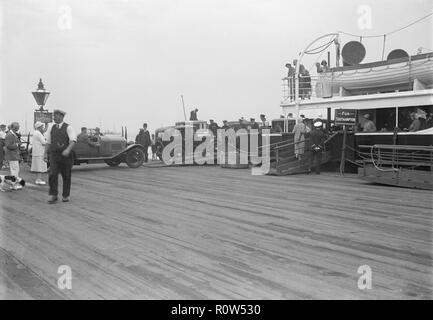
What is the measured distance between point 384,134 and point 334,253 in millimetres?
9757

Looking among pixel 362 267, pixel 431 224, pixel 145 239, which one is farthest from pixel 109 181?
pixel 362 267

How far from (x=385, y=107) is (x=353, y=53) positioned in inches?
144

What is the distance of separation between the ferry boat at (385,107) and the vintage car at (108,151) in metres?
6.67

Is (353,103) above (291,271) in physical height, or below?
above

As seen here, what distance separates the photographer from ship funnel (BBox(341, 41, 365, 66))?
1753 centimetres

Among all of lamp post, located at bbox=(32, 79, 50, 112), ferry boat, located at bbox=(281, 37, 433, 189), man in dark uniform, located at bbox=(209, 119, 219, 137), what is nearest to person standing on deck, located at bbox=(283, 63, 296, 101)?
ferry boat, located at bbox=(281, 37, 433, 189)

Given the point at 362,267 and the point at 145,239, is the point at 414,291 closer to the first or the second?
the point at 362,267

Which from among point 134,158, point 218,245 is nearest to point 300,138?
point 134,158

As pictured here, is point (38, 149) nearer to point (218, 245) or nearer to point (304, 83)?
point (218, 245)

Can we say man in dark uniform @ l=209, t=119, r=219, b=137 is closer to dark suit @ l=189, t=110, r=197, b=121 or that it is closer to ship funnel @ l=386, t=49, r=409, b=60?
dark suit @ l=189, t=110, r=197, b=121

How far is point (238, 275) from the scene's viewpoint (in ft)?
14.5

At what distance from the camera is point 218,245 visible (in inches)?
221

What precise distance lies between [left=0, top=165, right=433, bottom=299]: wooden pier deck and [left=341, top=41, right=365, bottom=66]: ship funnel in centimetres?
861
